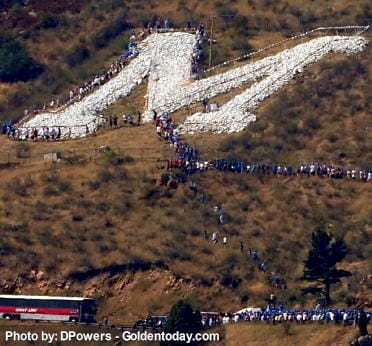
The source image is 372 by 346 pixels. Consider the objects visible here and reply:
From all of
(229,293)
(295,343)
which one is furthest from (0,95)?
(295,343)

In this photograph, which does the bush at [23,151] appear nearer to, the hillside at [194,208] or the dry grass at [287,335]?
the hillside at [194,208]

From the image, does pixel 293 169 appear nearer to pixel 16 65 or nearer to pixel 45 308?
pixel 45 308

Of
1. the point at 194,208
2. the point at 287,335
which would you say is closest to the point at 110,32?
the point at 194,208

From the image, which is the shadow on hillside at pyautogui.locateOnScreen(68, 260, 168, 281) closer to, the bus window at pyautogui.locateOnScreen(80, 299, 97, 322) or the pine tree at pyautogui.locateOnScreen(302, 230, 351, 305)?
the bus window at pyautogui.locateOnScreen(80, 299, 97, 322)

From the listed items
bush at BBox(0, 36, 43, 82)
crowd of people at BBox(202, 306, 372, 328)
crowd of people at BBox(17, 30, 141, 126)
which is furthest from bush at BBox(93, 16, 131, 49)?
crowd of people at BBox(202, 306, 372, 328)

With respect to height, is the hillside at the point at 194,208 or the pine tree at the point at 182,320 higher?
the hillside at the point at 194,208

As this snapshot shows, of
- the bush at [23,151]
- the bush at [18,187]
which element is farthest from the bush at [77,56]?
the bush at [18,187]
